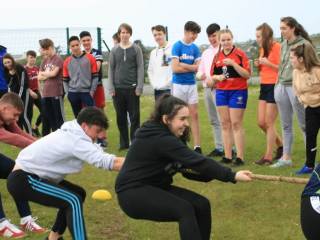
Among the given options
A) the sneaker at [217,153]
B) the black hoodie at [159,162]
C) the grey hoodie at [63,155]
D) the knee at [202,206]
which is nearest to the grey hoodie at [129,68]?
the sneaker at [217,153]

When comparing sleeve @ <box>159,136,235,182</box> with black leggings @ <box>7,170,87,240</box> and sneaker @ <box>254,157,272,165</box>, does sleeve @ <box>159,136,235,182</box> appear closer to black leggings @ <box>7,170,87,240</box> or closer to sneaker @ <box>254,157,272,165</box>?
black leggings @ <box>7,170,87,240</box>

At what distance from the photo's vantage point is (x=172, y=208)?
4.29 meters

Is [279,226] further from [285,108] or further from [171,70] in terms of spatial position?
[171,70]

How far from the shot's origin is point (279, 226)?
568cm

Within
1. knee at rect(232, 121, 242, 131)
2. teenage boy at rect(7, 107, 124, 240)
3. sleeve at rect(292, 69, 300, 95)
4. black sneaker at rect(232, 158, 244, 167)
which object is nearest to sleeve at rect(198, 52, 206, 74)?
knee at rect(232, 121, 242, 131)

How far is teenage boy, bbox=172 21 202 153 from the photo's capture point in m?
9.05

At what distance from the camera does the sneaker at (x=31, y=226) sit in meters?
5.70

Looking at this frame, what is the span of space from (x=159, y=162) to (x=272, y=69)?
4.15m

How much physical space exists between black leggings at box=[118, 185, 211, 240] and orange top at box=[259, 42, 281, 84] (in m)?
4.02

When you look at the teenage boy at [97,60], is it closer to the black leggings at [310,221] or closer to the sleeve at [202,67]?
the sleeve at [202,67]

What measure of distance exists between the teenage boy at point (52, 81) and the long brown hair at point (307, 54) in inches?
193

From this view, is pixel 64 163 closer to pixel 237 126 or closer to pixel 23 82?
pixel 237 126

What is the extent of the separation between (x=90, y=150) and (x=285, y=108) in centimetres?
400

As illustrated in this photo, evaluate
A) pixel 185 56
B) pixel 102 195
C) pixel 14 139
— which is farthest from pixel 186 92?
pixel 14 139
